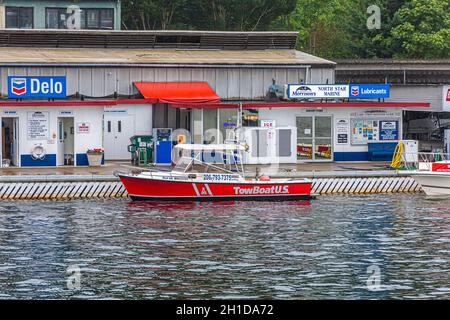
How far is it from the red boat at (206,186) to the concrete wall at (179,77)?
43.2ft

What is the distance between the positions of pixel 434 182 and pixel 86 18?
33.4 m

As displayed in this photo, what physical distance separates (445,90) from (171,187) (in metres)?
22.5

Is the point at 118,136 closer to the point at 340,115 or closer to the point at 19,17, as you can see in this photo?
the point at 340,115

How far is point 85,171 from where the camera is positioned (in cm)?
6638

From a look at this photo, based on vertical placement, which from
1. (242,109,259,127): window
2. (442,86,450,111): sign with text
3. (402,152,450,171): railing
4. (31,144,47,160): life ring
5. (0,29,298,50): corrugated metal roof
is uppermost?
(0,29,298,50): corrugated metal roof

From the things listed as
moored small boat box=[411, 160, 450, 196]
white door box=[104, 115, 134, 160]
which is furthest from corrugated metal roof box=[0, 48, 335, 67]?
moored small boat box=[411, 160, 450, 196]

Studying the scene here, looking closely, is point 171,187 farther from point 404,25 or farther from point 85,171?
point 404,25

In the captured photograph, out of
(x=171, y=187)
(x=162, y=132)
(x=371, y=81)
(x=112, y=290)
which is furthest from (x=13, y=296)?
(x=371, y=81)

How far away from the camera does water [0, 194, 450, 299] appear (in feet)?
131

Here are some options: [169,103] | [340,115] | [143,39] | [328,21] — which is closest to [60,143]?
[169,103]

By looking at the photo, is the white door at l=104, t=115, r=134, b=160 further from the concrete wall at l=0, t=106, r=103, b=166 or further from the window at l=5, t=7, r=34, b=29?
the window at l=5, t=7, r=34, b=29

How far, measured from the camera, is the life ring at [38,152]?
68688mm

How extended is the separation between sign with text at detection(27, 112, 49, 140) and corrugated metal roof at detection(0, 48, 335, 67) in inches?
192

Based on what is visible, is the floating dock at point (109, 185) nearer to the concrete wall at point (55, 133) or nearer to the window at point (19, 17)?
the concrete wall at point (55, 133)
